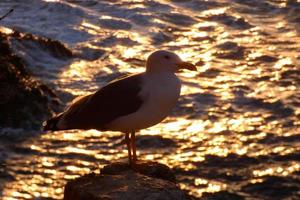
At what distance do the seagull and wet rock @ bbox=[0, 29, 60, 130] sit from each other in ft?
6.90

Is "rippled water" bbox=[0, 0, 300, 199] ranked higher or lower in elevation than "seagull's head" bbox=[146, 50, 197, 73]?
lower

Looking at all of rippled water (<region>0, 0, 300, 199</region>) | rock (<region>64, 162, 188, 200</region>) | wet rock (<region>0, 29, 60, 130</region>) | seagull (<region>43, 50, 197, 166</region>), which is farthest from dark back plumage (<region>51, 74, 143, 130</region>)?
wet rock (<region>0, 29, 60, 130</region>)

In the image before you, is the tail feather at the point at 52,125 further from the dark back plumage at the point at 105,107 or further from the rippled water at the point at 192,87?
the rippled water at the point at 192,87

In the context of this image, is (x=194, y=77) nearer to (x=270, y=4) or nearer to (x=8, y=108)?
(x=8, y=108)

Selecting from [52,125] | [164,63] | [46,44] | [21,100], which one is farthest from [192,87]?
[52,125]

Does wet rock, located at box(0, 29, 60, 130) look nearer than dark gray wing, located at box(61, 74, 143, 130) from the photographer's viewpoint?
No

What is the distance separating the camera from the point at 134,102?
716cm

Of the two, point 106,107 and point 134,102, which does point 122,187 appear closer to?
point 134,102

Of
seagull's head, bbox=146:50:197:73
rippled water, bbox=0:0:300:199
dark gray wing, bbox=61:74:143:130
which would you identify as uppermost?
seagull's head, bbox=146:50:197:73

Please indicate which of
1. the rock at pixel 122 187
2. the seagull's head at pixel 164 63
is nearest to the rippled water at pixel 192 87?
the rock at pixel 122 187

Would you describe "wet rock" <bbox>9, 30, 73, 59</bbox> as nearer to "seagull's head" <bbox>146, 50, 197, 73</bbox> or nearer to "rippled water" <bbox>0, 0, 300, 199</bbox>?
"rippled water" <bbox>0, 0, 300, 199</bbox>

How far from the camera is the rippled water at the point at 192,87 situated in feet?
27.1

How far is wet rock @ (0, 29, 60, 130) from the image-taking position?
9570 mm

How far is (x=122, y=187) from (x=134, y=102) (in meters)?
1.04
